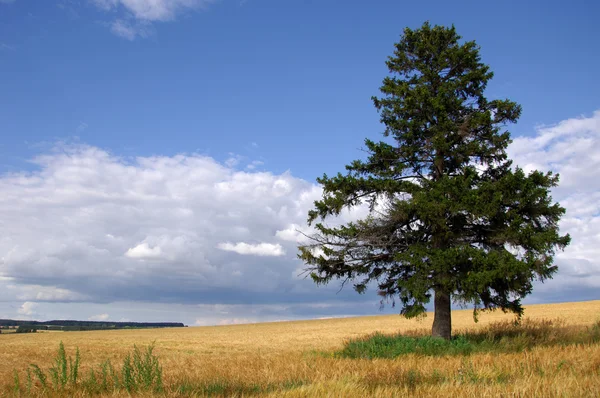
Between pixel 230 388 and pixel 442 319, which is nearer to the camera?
pixel 230 388

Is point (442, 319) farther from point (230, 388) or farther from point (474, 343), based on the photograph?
point (230, 388)

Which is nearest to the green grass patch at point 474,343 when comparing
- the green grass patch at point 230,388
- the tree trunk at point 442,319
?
the tree trunk at point 442,319

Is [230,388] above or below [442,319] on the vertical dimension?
below

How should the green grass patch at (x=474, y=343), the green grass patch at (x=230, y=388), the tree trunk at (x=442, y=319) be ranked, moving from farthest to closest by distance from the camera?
the tree trunk at (x=442, y=319), the green grass patch at (x=474, y=343), the green grass patch at (x=230, y=388)

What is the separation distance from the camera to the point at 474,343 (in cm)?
1488

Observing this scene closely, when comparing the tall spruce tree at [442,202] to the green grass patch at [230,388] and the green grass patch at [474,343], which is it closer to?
the green grass patch at [474,343]

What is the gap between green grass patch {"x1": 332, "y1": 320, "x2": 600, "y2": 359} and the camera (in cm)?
1338

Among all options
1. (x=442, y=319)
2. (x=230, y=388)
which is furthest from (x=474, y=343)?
(x=230, y=388)

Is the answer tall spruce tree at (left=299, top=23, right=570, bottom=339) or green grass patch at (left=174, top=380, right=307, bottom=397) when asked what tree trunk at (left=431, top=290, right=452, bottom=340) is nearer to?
→ tall spruce tree at (left=299, top=23, right=570, bottom=339)

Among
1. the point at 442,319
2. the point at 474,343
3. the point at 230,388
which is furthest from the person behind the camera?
the point at 442,319

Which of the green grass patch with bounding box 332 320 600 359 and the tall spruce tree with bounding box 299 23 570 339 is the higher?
the tall spruce tree with bounding box 299 23 570 339

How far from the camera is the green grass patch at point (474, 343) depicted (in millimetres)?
13383

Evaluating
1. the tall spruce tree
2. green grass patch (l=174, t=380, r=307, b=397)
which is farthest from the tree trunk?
green grass patch (l=174, t=380, r=307, b=397)

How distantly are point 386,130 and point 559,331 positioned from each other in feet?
31.4
